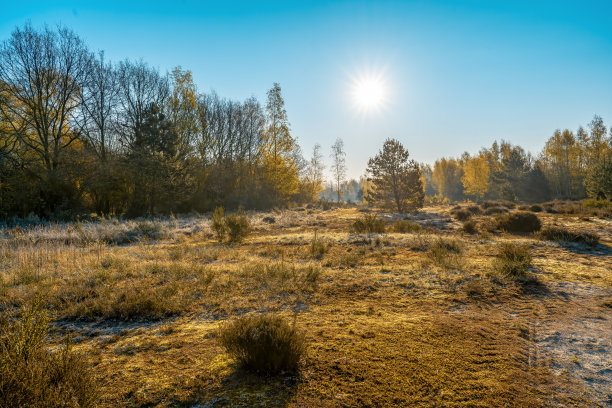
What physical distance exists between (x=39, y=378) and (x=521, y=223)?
51.8ft

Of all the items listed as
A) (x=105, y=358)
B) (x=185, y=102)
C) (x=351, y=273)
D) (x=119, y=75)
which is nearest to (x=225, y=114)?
(x=185, y=102)

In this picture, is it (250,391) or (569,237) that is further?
(569,237)

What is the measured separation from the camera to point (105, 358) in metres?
2.85

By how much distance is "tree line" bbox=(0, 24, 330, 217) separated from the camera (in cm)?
1598

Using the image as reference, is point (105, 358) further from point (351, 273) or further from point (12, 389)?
point (351, 273)

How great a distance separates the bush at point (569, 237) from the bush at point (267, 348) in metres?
11.0

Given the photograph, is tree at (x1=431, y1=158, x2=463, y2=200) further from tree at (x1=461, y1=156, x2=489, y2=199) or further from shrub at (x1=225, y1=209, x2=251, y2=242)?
shrub at (x1=225, y1=209, x2=251, y2=242)

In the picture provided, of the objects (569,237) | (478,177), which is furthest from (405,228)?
(478,177)

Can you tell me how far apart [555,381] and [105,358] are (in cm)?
429

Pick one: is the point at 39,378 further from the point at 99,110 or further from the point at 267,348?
the point at 99,110

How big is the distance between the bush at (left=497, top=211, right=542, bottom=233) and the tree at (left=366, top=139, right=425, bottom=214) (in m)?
11.7

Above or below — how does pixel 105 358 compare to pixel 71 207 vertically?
below

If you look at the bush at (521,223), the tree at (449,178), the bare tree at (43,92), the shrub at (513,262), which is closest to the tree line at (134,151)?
the bare tree at (43,92)

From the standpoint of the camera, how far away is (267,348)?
256 cm
